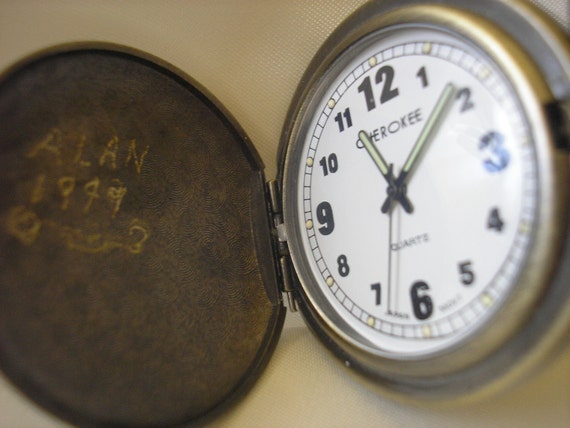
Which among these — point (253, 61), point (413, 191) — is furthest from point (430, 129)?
point (253, 61)

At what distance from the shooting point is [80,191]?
70 cm

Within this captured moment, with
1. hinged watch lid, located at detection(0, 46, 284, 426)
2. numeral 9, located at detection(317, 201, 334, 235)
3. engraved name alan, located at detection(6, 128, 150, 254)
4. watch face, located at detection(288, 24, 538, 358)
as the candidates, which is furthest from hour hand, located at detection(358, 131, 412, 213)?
engraved name alan, located at detection(6, 128, 150, 254)

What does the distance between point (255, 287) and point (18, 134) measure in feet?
1.49

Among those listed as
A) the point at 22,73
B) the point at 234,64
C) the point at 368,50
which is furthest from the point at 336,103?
the point at 22,73

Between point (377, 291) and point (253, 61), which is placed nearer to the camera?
point (377, 291)

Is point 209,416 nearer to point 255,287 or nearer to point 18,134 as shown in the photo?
point 255,287

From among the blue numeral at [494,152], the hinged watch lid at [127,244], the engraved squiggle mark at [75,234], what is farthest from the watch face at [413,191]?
the engraved squiggle mark at [75,234]

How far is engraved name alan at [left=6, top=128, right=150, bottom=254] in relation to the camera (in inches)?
25.9

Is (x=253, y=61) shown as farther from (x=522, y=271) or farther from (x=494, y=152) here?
(x=522, y=271)

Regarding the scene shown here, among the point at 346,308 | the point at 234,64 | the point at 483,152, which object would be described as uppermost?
the point at 234,64

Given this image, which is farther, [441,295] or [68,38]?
[68,38]

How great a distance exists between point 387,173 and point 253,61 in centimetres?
43

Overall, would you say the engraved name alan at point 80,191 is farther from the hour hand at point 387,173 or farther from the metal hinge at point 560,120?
the metal hinge at point 560,120

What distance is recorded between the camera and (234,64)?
965mm
